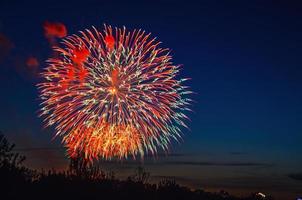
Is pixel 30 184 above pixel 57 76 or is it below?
below

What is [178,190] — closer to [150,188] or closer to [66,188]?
[150,188]

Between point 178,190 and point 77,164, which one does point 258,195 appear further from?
point 77,164

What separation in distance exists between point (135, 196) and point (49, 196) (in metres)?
7.27

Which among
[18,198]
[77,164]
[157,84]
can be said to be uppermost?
[157,84]

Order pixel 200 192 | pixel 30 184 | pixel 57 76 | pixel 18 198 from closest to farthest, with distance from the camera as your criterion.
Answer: pixel 18 198, pixel 30 184, pixel 57 76, pixel 200 192

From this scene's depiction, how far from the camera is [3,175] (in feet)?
91.2

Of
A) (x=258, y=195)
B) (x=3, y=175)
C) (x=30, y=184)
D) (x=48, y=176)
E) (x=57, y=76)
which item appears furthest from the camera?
(x=258, y=195)

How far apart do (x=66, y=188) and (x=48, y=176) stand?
105 inches

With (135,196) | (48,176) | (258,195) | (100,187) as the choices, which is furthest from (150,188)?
(258,195)

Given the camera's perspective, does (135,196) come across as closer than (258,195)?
Yes

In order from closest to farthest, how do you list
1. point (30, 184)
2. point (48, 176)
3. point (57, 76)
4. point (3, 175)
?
1. point (3, 175)
2. point (30, 184)
3. point (48, 176)
4. point (57, 76)

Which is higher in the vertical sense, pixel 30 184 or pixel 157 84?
pixel 157 84

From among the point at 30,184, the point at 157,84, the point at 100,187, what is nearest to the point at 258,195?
the point at 157,84

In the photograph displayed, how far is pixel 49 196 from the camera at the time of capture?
94.1ft
